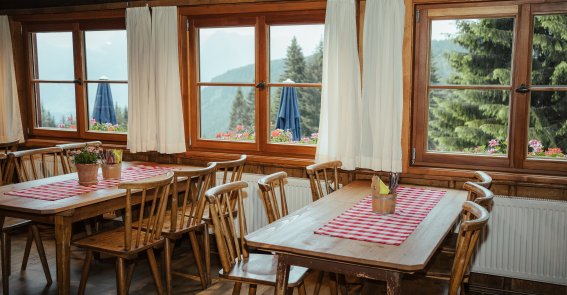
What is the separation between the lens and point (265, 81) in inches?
188

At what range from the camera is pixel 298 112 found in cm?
473

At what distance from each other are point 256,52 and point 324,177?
1.31 metres

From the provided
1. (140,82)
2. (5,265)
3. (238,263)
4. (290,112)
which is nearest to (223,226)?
(238,263)

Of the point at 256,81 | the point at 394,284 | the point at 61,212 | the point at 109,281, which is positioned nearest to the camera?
the point at 394,284

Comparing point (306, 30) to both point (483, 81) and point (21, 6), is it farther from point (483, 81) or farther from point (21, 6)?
point (21, 6)

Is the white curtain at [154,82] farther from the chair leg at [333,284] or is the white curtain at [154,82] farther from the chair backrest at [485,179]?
the chair backrest at [485,179]

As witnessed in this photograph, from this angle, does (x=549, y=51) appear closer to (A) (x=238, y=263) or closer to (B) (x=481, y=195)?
(B) (x=481, y=195)

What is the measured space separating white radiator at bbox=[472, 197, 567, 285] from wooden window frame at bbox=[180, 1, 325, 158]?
1506 mm

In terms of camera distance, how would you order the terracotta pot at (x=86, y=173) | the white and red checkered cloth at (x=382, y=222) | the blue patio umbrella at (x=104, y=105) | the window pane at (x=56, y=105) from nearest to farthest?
the white and red checkered cloth at (x=382, y=222), the terracotta pot at (x=86, y=173), the blue patio umbrella at (x=104, y=105), the window pane at (x=56, y=105)

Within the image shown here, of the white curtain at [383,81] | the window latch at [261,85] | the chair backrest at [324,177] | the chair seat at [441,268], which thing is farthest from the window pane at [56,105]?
the chair seat at [441,268]

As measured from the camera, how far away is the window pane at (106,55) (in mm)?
5484

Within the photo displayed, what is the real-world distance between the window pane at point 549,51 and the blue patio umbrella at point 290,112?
1.81 meters

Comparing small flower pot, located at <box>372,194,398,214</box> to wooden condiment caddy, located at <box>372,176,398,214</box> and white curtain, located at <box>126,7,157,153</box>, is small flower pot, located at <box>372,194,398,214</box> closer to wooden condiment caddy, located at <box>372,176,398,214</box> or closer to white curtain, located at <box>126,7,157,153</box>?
wooden condiment caddy, located at <box>372,176,398,214</box>

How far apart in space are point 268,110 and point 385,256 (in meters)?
2.57
